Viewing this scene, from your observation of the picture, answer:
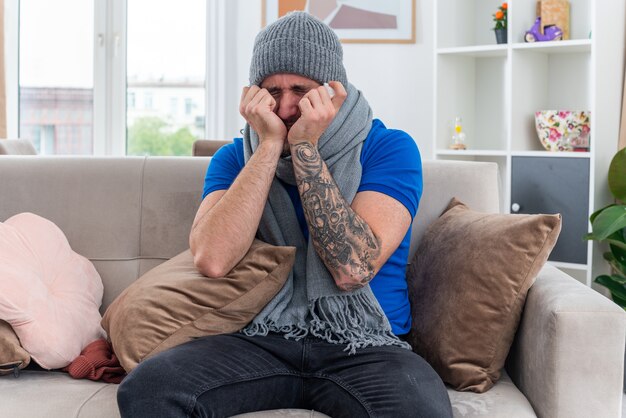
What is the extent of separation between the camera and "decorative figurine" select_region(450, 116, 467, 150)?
12.7ft

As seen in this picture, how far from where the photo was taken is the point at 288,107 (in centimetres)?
192

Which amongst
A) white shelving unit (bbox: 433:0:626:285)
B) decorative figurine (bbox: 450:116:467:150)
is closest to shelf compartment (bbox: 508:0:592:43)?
white shelving unit (bbox: 433:0:626:285)

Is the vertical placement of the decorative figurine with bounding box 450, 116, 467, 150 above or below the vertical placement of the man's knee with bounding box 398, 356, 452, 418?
above

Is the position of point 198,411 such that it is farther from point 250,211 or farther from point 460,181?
point 460,181

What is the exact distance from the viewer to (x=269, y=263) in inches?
69.3

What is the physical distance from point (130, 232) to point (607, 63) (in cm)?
212

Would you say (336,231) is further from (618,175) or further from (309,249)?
(618,175)

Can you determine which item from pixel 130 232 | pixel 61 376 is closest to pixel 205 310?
pixel 61 376

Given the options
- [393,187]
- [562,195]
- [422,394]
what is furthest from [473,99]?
[422,394]

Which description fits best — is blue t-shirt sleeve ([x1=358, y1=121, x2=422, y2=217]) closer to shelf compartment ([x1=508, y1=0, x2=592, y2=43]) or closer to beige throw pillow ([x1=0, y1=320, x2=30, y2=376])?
beige throw pillow ([x1=0, y1=320, x2=30, y2=376])

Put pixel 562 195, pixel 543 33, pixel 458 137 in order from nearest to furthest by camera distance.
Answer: pixel 562 195, pixel 543 33, pixel 458 137

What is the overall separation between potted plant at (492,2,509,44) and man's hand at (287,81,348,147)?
2041 mm

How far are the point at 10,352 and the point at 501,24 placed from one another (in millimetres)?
2652

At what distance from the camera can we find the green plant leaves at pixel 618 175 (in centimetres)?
312
